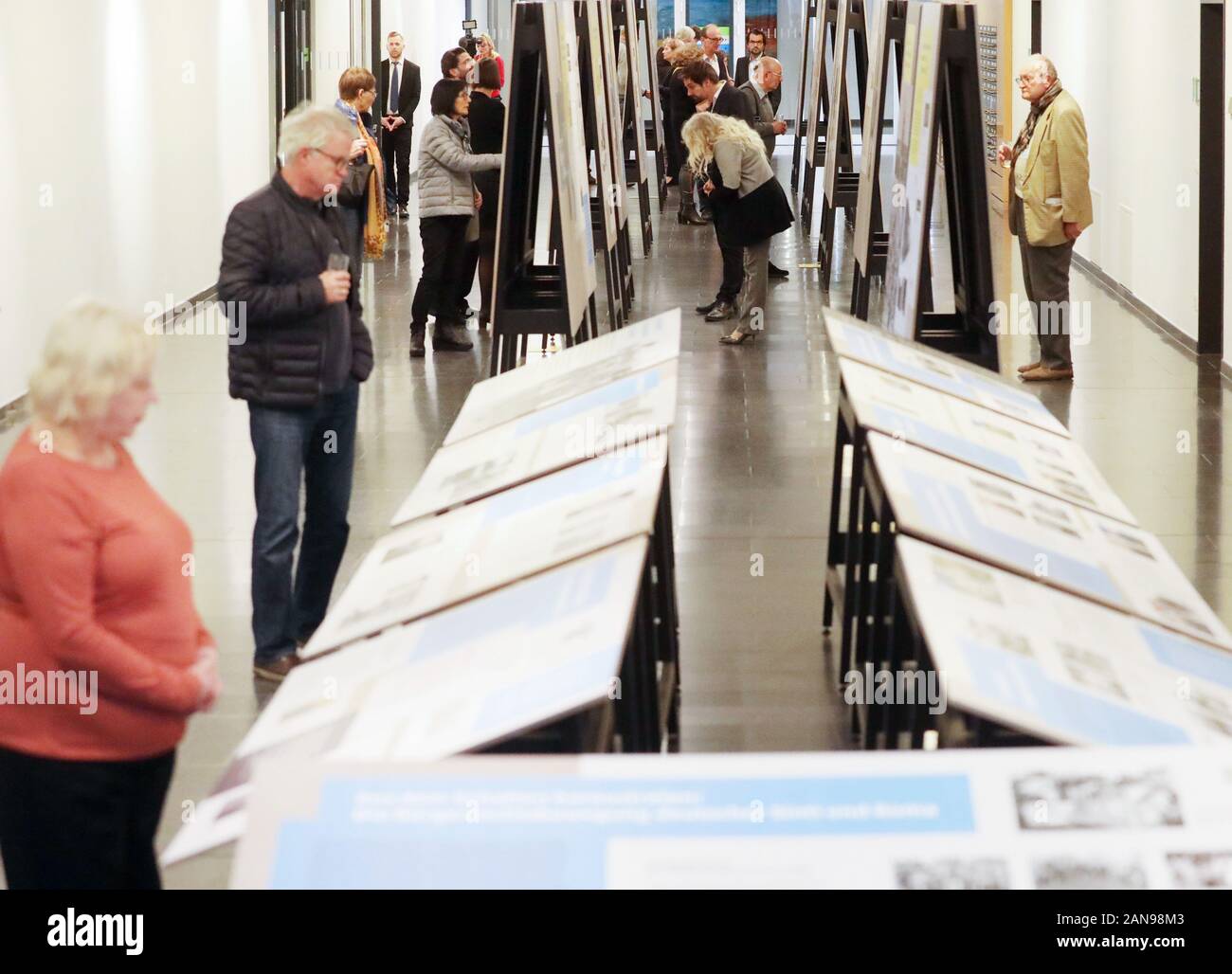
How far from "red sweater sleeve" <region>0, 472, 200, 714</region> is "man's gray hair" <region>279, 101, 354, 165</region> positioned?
2.22 metres

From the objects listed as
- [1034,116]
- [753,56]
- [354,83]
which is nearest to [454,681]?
[354,83]

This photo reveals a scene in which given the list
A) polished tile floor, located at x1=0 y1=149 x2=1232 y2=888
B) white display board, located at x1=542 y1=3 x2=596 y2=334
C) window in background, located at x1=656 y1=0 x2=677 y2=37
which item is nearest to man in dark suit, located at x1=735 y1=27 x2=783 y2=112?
polished tile floor, located at x1=0 y1=149 x2=1232 y2=888

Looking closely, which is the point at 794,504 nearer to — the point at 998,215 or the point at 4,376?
the point at 4,376

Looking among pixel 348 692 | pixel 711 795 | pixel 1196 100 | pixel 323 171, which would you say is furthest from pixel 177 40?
pixel 711 795

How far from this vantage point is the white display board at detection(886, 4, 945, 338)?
7.04 meters

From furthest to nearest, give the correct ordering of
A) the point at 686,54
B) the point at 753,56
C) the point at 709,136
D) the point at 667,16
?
the point at 667,16
the point at 686,54
the point at 753,56
the point at 709,136

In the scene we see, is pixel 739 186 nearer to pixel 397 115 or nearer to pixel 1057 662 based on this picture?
pixel 1057 662

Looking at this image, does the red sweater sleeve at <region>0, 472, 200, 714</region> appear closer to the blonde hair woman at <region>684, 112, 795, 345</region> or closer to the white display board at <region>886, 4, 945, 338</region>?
the white display board at <region>886, 4, 945, 338</region>

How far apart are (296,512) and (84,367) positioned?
2343mm

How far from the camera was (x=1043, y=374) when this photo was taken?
375 inches

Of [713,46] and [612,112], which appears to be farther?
[713,46]

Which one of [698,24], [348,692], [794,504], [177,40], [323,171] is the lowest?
[794,504]

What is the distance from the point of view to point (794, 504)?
7090 millimetres

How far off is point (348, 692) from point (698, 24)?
30.8 metres
